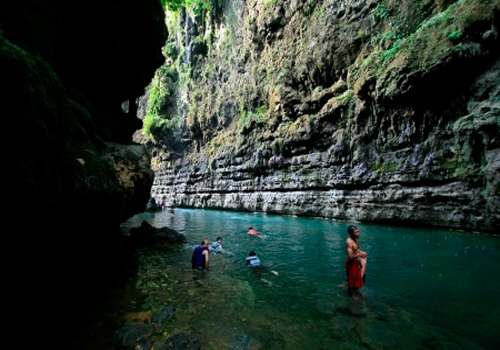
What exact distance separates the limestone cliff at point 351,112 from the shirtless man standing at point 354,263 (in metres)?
11.1

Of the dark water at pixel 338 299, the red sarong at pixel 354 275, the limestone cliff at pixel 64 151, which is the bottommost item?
the dark water at pixel 338 299

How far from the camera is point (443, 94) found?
16266 millimetres

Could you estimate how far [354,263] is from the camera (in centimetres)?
651

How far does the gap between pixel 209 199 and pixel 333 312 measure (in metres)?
35.5

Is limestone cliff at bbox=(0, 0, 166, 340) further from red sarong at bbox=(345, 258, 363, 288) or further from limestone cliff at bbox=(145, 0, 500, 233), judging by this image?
limestone cliff at bbox=(145, 0, 500, 233)

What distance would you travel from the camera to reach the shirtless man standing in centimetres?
631

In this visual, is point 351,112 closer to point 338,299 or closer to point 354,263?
point 354,263

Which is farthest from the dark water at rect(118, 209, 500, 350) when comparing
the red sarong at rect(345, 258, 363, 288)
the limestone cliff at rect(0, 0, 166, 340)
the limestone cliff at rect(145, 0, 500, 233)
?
the limestone cliff at rect(145, 0, 500, 233)

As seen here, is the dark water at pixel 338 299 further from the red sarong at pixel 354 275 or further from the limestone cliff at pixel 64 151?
the limestone cliff at pixel 64 151

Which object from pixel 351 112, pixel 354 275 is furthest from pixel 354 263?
pixel 351 112

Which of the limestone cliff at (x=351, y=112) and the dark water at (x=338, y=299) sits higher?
the limestone cliff at (x=351, y=112)

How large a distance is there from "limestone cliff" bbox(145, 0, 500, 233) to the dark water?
5.80 meters

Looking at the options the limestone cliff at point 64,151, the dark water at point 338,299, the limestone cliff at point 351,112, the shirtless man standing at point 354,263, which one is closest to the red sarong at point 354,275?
the shirtless man standing at point 354,263

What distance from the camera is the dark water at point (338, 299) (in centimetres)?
462
